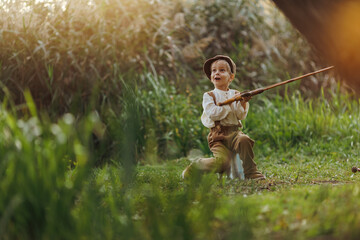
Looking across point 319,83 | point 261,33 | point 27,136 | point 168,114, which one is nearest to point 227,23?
point 261,33

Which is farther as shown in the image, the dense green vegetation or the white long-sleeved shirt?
the white long-sleeved shirt

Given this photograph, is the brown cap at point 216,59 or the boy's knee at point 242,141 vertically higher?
the brown cap at point 216,59

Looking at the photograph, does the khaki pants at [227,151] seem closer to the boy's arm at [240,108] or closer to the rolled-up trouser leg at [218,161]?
the rolled-up trouser leg at [218,161]

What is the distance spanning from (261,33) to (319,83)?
161 centimetres

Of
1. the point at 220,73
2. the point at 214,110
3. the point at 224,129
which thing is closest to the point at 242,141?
the point at 224,129

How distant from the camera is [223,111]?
419 centimetres

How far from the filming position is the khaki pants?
4.16 m

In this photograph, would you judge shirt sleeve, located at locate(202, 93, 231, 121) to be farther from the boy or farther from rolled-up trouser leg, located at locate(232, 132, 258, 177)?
rolled-up trouser leg, located at locate(232, 132, 258, 177)

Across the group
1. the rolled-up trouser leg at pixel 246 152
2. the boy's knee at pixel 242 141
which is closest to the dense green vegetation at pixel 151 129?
the rolled-up trouser leg at pixel 246 152

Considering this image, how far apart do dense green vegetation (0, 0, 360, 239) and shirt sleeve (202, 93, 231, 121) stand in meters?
0.58

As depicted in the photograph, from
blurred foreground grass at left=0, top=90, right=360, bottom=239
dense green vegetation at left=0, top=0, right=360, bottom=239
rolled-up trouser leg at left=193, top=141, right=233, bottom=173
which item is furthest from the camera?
rolled-up trouser leg at left=193, top=141, right=233, bottom=173

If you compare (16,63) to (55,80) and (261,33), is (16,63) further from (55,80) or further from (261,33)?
(261,33)

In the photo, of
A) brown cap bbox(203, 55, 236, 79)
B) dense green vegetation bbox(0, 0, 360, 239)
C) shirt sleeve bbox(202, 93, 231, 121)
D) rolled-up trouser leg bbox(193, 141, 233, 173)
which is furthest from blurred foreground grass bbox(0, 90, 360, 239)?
brown cap bbox(203, 55, 236, 79)

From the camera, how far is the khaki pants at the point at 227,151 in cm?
416
